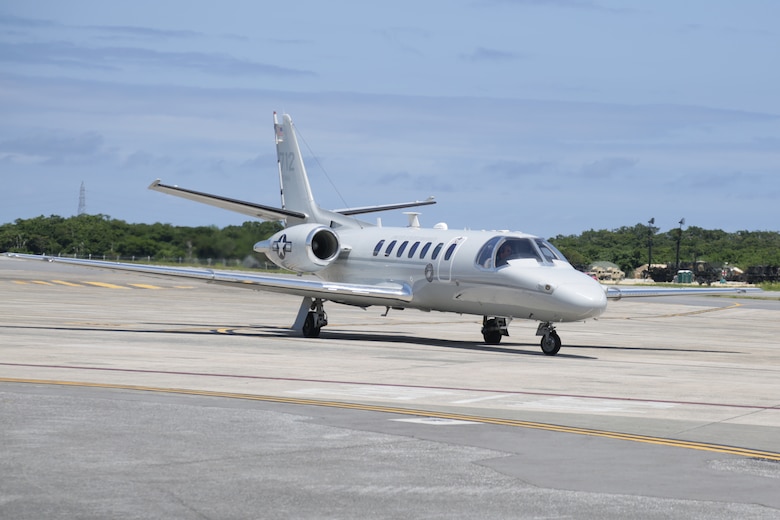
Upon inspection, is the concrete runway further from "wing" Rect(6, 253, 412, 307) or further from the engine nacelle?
the engine nacelle

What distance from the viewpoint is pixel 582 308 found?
25641mm

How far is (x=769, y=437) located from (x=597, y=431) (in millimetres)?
1907

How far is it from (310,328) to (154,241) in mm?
13230

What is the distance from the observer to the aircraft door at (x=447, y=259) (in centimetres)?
2947

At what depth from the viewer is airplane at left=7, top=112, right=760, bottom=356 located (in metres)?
26.7

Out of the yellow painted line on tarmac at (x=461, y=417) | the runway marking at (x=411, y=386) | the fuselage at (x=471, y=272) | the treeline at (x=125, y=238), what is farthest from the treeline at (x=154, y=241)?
the yellow painted line on tarmac at (x=461, y=417)

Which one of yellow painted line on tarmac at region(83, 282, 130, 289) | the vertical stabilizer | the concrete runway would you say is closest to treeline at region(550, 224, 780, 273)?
yellow painted line on tarmac at region(83, 282, 130, 289)

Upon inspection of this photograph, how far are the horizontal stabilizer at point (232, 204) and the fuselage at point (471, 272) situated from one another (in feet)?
7.34

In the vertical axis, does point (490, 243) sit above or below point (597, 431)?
above

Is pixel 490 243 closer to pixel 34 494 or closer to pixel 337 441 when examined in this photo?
pixel 337 441

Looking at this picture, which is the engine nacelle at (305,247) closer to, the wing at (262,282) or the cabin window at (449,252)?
the wing at (262,282)

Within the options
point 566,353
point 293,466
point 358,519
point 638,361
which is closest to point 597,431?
point 293,466

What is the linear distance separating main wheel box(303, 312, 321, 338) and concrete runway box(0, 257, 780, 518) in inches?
84.8

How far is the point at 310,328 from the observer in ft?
101
